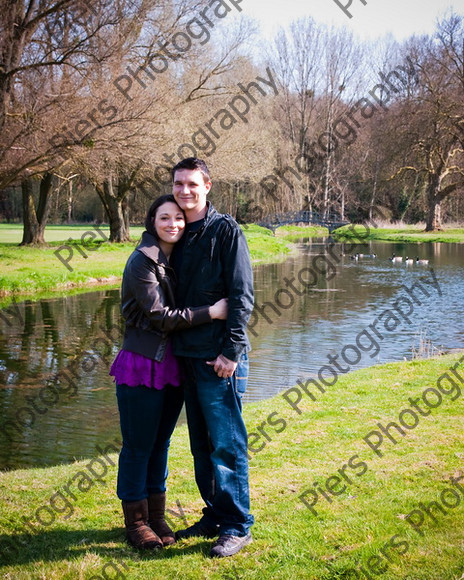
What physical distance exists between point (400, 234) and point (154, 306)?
143 ft

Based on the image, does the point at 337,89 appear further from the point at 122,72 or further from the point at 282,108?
the point at 122,72

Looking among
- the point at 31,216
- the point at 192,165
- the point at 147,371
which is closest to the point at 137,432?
the point at 147,371

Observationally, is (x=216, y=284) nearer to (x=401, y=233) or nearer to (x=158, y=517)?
A: (x=158, y=517)

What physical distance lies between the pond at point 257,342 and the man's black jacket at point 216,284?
3287 millimetres

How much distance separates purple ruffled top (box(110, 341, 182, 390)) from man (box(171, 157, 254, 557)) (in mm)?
79

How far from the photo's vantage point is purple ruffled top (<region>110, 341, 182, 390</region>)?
3.68 metres

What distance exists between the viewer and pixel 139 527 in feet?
12.1

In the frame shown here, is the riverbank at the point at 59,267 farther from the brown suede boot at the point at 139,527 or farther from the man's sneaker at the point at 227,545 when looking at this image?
the man's sneaker at the point at 227,545

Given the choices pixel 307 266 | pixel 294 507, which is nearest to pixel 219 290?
pixel 294 507

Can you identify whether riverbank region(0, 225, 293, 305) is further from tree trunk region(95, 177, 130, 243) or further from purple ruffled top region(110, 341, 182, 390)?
purple ruffled top region(110, 341, 182, 390)

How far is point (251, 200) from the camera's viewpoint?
5000 cm

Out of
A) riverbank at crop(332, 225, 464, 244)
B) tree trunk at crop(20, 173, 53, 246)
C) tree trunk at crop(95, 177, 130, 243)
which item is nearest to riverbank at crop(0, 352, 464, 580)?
tree trunk at crop(20, 173, 53, 246)

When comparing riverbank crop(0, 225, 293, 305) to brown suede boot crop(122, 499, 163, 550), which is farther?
riverbank crop(0, 225, 293, 305)

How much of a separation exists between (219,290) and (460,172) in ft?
143
